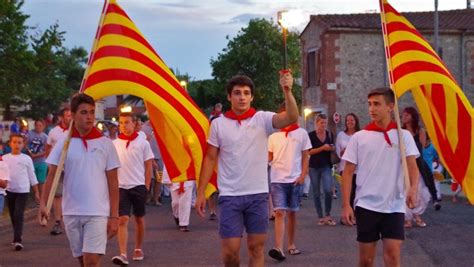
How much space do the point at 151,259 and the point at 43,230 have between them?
398 cm

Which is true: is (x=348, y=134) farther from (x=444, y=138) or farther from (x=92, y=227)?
(x=92, y=227)

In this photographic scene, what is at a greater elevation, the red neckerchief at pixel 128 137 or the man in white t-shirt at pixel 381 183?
the red neckerchief at pixel 128 137

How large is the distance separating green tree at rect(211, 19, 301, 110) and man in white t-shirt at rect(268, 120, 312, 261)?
57837 millimetres

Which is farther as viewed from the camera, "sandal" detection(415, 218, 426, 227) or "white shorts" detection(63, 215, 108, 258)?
"sandal" detection(415, 218, 426, 227)

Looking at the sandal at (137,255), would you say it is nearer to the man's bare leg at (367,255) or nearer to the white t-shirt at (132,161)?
the white t-shirt at (132,161)

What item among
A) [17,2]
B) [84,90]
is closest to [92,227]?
[84,90]

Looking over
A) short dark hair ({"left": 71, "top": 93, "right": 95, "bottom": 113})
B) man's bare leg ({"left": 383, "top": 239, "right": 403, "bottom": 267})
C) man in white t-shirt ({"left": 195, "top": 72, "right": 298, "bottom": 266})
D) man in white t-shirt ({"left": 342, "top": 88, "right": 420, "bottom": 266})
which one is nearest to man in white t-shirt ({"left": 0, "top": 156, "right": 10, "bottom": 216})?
short dark hair ({"left": 71, "top": 93, "right": 95, "bottom": 113})

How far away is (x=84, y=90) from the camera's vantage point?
763 centimetres

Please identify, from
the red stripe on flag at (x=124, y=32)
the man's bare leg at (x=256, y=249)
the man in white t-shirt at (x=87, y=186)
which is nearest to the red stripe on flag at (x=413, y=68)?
the man's bare leg at (x=256, y=249)

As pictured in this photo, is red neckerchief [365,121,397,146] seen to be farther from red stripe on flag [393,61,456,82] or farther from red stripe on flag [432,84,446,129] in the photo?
red stripe on flag [432,84,446,129]

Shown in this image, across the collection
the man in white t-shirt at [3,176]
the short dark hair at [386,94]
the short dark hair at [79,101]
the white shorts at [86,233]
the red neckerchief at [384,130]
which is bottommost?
the white shorts at [86,233]

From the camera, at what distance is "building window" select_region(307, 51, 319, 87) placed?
41844 millimetres

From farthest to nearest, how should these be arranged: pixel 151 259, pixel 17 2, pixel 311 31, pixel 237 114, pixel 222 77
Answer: pixel 222 77
pixel 311 31
pixel 17 2
pixel 151 259
pixel 237 114

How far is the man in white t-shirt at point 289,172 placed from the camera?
1072 cm
